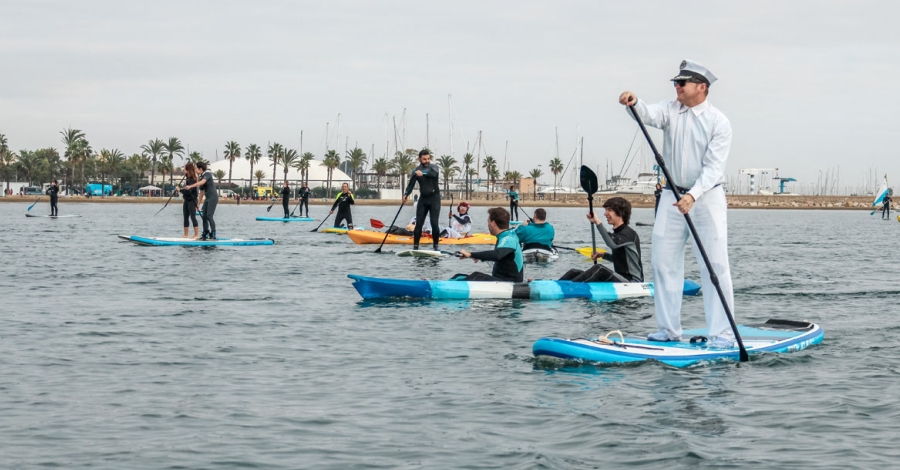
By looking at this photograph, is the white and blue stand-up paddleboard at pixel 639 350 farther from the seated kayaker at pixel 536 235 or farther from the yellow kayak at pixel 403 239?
the yellow kayak at pixel 403 239

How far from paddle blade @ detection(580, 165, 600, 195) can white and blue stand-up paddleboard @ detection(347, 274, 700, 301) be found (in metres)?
1.84

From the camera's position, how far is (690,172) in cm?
902

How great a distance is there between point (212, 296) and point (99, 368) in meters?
6.31

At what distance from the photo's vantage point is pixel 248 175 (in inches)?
6481

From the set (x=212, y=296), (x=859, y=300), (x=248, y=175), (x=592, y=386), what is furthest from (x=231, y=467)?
(x=248, y=175)

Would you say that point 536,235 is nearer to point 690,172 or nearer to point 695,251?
point 695,251

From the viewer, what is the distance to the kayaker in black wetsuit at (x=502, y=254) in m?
13.6

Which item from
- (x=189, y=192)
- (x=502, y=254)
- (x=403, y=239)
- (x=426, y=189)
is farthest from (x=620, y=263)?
(x=189, y=192)

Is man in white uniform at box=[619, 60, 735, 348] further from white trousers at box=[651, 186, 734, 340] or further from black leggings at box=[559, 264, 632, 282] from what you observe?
black leggings at box=[559, 264, 632, 282]

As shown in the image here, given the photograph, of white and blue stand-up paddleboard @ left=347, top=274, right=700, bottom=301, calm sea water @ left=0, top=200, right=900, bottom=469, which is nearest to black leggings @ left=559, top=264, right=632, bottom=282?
white and blue stand-up paddleboard @ left=347, top=274, right=700, bottom=301

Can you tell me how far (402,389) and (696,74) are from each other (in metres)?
3.62

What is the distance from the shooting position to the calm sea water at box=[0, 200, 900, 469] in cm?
673

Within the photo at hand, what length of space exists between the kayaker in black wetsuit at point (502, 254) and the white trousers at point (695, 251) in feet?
13.4

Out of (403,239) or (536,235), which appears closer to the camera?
(536,235)
